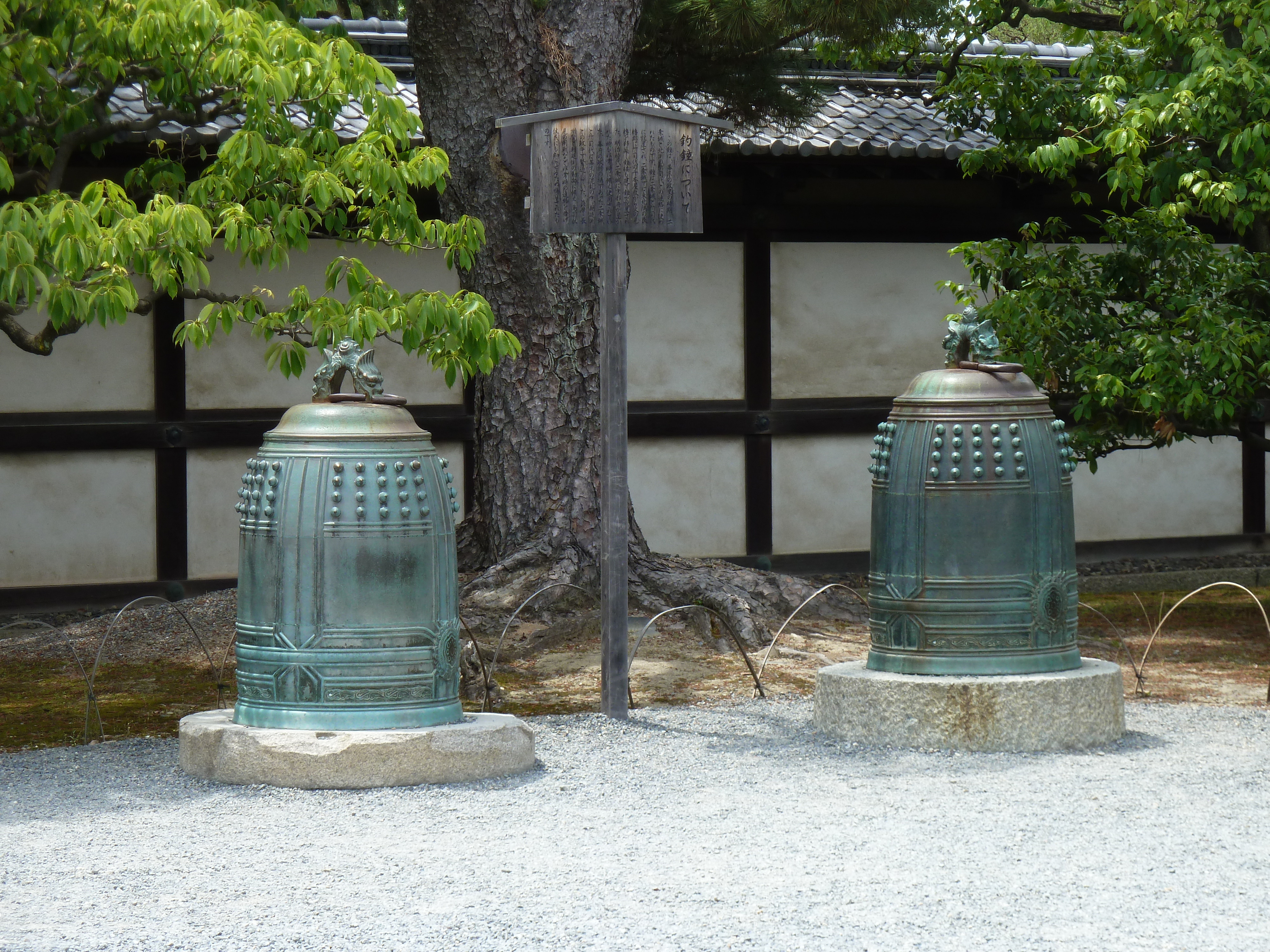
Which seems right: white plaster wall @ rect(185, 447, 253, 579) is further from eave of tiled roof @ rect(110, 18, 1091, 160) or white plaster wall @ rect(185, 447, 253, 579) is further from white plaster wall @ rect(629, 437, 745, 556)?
white plaster wall @ rect(629, 437, 745, 556)

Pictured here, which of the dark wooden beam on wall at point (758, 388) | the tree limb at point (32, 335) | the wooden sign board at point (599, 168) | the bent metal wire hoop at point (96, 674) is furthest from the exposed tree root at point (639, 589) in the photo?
the tree limb at point (32, 335)

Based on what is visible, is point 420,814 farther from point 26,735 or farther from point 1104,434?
→ point 1104,434

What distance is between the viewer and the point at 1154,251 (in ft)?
25.5

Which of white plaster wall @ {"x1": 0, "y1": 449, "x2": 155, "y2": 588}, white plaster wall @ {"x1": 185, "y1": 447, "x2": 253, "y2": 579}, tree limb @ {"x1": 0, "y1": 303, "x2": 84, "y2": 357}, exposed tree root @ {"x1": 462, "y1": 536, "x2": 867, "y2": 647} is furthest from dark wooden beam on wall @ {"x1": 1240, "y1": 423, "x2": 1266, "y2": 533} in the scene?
tree limb @ {"x1": 0, "y1": 303, "x2": 84, "y2": 357}

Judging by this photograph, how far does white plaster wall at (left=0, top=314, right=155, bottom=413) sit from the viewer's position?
902cm

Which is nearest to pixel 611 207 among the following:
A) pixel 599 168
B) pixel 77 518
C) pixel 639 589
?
pixel 599 168

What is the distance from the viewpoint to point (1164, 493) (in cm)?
1115

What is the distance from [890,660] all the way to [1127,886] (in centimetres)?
182

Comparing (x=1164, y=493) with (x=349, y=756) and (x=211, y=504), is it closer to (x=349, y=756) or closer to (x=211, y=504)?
(x=211, y=504)

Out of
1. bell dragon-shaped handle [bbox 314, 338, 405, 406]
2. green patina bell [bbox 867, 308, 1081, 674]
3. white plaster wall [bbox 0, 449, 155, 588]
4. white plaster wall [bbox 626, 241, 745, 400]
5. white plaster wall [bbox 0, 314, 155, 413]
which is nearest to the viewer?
bell dragon-shaped handle [bbox 314, 338, 405, 406]

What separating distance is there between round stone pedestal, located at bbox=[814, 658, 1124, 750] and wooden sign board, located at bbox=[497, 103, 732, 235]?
1.91 metres

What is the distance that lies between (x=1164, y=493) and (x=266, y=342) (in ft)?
20.7

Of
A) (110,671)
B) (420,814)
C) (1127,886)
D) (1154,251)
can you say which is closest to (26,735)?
(110,671)

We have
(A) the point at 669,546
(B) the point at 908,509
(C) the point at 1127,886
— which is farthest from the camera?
(A) the point at 669,546
